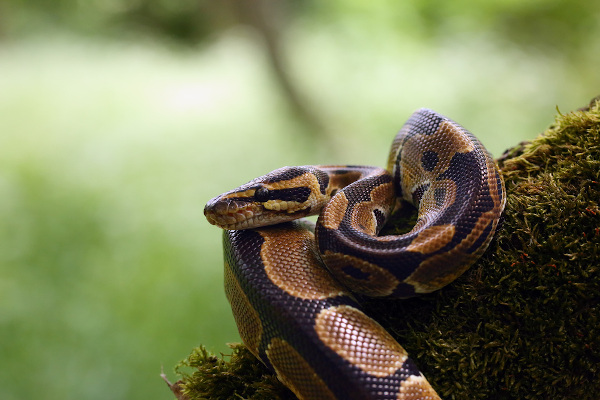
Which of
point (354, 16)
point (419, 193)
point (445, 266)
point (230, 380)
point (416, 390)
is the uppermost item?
point (354, 16)

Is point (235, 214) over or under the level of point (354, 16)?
under

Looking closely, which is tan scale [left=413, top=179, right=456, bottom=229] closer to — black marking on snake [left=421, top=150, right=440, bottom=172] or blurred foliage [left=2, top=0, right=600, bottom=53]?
black marking on snake [left=421, top=150, right=440, bottom=172]

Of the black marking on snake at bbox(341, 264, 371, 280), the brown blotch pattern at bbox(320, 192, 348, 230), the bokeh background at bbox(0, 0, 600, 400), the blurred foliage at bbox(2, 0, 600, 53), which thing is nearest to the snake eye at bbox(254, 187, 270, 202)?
the brown blotch pattern at bbox(320, 192, 348, 230)

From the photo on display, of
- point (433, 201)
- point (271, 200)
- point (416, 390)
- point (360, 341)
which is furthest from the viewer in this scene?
point (271, 200)

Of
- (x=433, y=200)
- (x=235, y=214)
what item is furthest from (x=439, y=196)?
(x=235, y=214)

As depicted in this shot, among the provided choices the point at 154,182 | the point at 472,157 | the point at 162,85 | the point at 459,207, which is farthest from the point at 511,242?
the point at 162,85

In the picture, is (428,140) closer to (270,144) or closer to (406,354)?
(406,354)

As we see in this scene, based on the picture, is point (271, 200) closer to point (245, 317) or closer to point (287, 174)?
point (287, 174)

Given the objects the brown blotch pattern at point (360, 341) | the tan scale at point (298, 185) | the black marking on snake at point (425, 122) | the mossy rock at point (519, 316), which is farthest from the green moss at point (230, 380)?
the black marking on snake at point (425, 122)
